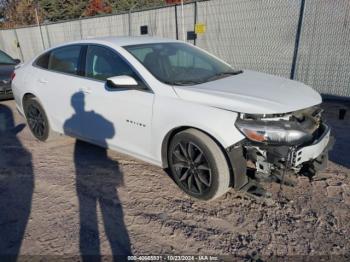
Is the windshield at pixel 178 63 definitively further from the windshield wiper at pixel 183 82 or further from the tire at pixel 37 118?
the tire at pixel 37 118

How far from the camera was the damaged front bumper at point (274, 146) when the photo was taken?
2.71m

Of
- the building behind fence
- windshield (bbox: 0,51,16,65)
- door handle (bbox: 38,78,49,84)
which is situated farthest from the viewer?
windshield (bbox: 0,51,16,65)

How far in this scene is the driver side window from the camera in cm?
355

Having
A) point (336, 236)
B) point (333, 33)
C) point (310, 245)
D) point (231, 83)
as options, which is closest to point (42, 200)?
point (231, 83)

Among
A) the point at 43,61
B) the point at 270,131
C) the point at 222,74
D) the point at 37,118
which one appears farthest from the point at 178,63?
the point at 37,118

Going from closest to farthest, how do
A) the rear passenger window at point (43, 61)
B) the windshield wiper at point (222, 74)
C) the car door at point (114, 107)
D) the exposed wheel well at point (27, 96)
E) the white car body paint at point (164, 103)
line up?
1. the white car body paint at point (164, 103)
2. the car door at point (114, 107)
3. the windshield wiper at point (222, 74)
4. the rear passenger window at point (43, 61)
5. the exposed wheel well at point (27, 96)

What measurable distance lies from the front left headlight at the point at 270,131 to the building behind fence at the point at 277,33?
15.3ft

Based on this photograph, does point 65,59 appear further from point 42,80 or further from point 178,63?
point 178,63

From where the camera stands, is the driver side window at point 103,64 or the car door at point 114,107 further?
the driver side window at point 103,64

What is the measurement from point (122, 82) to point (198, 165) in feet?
3.93

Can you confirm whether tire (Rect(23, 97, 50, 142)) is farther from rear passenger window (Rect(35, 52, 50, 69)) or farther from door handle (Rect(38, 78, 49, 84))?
rear passenger window (Rect(35, 52, 50, 69))

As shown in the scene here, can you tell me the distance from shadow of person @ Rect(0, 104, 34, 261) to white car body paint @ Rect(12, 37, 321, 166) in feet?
2.85

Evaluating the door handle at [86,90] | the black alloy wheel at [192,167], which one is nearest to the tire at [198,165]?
the black alloy wheel at [192,167]

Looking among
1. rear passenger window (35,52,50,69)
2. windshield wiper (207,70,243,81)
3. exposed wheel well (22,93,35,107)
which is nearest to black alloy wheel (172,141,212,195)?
windshield wiper (207,70,243,81)
